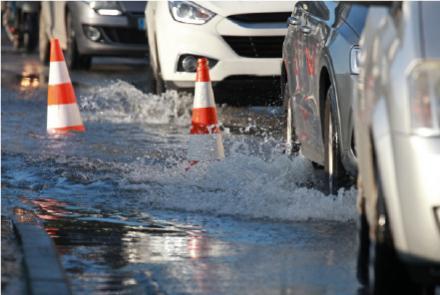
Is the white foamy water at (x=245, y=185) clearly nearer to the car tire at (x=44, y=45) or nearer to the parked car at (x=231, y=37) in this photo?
the parked car at (x=231, y=37)

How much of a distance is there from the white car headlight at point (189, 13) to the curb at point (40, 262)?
7039mm

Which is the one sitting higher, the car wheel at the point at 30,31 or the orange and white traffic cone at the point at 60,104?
the car wheel at the point at 30,31

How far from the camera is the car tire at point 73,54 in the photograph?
21.9 m

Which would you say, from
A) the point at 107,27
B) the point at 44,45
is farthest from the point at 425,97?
the point at 44,45

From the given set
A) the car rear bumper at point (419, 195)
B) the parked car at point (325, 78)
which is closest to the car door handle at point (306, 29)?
the parked car at point (325, 78)

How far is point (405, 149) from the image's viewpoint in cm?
597

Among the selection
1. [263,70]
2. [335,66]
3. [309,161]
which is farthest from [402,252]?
[263,70]

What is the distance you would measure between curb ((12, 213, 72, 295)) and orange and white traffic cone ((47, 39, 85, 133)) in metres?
5.13

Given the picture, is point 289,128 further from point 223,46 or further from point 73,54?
point 73,54

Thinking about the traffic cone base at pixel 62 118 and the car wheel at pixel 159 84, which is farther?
the car wheel at pixel 159 84

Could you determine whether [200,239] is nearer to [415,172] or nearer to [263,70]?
[415,172]

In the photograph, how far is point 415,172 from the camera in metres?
5.94

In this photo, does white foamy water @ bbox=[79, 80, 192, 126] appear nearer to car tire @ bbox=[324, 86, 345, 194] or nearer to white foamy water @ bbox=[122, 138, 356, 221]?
white foamy water @ bbox=[122, 138, 356, 221]

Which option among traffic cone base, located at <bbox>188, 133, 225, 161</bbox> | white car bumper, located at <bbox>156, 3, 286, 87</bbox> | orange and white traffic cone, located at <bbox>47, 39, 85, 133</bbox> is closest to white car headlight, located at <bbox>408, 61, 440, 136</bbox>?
traffic cone base, located at <bbox>188, 133, 225, 161</bbox>
